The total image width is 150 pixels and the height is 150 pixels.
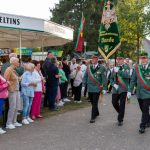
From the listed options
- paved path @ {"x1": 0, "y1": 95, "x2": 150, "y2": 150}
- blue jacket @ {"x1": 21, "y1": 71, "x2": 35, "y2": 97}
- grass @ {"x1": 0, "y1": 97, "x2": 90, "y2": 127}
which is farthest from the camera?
grass @ {"x1": 0, "y1": 97, "x2": 90, "y2": 127}

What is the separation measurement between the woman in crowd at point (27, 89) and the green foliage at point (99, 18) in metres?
31.0

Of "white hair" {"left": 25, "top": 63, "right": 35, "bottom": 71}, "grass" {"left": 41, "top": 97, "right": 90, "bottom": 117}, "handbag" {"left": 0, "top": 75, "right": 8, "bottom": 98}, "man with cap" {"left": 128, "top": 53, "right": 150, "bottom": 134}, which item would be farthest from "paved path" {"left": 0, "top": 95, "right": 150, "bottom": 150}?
"white hair" {"left": 25, "top": 63, "right": 35, "bottom": 71}

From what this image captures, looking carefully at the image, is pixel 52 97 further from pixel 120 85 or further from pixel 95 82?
pixel 120 85

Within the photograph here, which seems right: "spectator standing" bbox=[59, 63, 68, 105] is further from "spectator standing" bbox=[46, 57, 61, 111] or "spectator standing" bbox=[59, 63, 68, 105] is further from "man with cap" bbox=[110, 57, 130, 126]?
"man with cap" bbox=[110, 57, 130, 126]

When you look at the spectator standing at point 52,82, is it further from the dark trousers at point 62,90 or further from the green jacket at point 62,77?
the dark trousers at point 62,90

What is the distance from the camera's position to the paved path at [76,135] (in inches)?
280

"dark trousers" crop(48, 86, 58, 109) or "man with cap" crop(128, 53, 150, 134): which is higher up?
"man with cap" crop(128, 53, 150, 134)

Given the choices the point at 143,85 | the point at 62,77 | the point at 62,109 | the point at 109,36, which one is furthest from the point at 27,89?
the point at 109,36

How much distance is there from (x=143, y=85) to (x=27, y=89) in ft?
10.1

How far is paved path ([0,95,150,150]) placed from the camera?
7.12 metres

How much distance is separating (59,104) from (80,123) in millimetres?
3824

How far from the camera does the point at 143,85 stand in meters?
8.65

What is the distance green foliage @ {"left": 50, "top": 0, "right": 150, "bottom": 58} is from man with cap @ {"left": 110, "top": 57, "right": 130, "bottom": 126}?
30535 mm

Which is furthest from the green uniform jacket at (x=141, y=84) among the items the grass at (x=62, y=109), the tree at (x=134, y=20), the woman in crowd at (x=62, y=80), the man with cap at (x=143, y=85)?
the tree at (x=134, y=20)
